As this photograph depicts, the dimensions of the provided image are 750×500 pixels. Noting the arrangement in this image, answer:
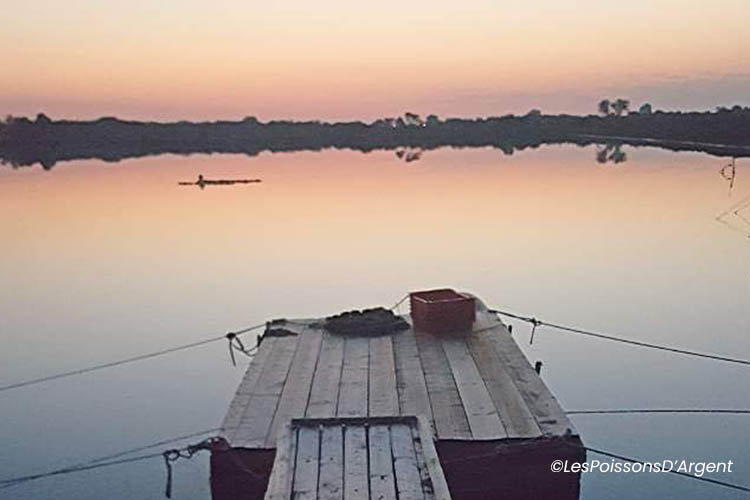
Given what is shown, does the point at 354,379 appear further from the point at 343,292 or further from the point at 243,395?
the point at 343,292

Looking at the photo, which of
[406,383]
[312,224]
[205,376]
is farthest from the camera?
[312,224]

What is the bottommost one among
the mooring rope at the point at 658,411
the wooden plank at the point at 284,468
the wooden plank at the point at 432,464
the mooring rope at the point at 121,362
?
the mooring rope at the point at 121,362

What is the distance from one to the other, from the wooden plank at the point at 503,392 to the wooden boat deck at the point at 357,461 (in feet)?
4.00

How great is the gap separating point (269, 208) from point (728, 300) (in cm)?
1770

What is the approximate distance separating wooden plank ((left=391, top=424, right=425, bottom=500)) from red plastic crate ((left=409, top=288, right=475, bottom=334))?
13.1 feet

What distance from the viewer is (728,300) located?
Answer: 45.0 feet

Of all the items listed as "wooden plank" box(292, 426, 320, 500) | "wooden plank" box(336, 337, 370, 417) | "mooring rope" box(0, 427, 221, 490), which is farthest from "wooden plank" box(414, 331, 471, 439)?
"mooring rope" box(0, 427, 221, 490)

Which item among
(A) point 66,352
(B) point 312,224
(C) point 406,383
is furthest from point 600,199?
(C) point 406,383

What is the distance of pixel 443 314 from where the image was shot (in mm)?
8914

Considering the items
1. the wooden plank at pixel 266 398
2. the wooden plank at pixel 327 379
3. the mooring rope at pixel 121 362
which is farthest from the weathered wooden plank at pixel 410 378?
the mooring rope at pixel 121 362

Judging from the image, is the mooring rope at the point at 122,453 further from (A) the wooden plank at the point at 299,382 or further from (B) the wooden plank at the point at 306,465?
(B) the wooden plank at the point at 306,465

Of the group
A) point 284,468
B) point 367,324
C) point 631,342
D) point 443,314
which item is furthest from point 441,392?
point 631,342

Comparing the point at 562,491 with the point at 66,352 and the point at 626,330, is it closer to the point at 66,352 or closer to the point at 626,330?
the point at 626,330

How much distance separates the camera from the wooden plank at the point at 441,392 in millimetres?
5941
